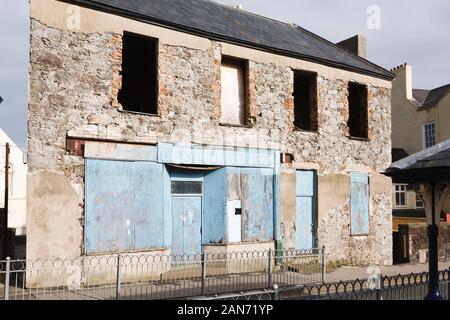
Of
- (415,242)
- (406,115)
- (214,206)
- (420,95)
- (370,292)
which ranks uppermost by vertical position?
(420,95)

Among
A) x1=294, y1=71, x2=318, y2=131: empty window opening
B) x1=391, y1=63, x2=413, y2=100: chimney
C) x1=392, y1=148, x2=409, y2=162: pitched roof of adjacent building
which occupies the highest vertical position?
x1=391, y1=63, x2=413, y2=100: chimney

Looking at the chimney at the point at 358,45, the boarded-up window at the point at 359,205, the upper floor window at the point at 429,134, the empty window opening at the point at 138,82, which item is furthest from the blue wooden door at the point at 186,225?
the upper floor window at the point at 429,134

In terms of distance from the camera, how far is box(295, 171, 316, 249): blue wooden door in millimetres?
14719

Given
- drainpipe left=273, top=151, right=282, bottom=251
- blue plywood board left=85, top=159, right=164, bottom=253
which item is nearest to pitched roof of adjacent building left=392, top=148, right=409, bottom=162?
drainpipe left=273, top=151, right=282, bottom=251

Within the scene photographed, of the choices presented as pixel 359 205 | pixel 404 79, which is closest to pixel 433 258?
pixel 359 205

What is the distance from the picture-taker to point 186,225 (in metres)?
12.7

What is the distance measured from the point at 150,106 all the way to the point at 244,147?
4752mm

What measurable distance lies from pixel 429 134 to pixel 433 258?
2445 centimetres

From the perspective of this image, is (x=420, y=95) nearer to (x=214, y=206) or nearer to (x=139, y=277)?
(x=214, y=206)

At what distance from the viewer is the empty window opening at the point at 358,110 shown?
16969 millimetres

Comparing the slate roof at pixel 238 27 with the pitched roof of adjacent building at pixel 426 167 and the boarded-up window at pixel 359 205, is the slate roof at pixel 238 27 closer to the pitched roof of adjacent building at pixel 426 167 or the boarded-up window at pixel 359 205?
the boarded-up window at pixel 359 205

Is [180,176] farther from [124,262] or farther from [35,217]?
[35,217]

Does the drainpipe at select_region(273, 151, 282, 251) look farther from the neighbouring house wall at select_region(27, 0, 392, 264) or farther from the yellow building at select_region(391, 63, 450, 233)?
the yellow building at select_region(391, 63, 450, 233)

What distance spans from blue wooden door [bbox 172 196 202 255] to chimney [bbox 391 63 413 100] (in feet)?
72.7
